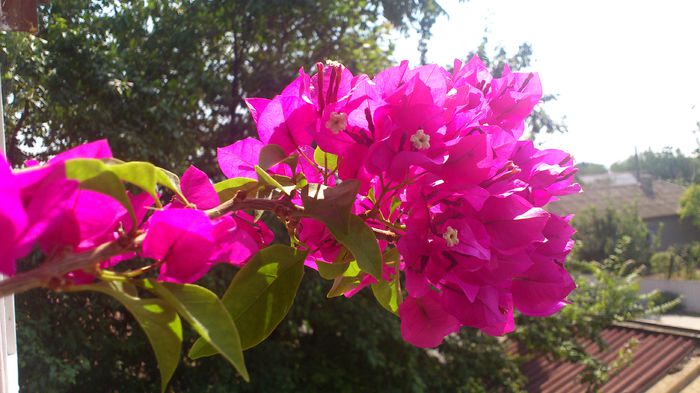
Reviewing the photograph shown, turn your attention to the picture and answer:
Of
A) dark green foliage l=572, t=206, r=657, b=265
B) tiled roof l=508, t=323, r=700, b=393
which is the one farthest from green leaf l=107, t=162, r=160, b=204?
dark green foliage l=572, t=206, r=657, b=265

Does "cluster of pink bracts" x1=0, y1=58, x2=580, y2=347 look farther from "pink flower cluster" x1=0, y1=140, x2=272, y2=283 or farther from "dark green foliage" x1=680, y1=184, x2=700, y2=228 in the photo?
"dark green foliage" x1=680, y1=184, x2=700, y2=228

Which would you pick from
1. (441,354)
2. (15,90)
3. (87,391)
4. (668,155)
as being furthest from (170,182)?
(668,155)

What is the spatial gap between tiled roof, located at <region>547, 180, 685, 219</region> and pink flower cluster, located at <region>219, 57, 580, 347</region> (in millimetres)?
11863

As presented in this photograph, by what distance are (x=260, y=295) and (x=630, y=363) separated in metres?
4.43

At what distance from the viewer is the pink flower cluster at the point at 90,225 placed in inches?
5.5

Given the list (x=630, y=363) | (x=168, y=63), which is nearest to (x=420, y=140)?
(x=168, y=63)

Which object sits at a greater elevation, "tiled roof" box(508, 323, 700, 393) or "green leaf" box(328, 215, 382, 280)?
"green leaf" box(328, 215, 382, 280)

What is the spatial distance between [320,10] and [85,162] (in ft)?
8.94

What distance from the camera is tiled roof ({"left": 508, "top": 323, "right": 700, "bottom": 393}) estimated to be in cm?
385

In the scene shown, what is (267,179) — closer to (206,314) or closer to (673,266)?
(206,314)

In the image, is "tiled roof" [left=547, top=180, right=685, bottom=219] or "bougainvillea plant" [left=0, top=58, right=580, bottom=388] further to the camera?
"tiled roof" [left=547, top=180, right=685, bottom=219]

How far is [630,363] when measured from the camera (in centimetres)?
399

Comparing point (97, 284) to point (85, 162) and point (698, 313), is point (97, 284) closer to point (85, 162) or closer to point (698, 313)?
point (85, 162)

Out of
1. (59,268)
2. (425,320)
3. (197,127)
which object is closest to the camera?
(59,268)
